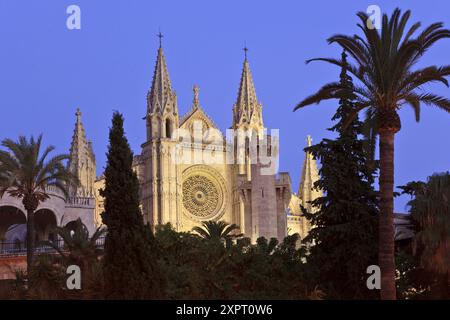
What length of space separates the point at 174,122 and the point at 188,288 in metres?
41.4

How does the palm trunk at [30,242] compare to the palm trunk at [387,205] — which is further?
the palm trunk at [30,242]

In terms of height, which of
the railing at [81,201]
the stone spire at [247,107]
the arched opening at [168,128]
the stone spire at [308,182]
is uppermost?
the stone spire at [247,107]

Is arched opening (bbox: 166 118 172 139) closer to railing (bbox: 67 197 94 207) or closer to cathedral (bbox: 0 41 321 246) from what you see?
cathedral (bbox: 0 41 321 246)

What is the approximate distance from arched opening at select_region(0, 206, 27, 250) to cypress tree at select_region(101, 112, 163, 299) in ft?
54.7

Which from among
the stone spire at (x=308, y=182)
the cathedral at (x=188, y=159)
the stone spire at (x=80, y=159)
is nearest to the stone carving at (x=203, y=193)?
the cathedral at (x=188, y=159)

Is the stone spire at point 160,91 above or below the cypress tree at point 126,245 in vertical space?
above

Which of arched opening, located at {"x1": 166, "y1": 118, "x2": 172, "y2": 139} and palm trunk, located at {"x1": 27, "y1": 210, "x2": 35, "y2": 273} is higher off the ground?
arched opening, located at {"x1": 166, "y1": 118, "x2": 172, "y2": 139}

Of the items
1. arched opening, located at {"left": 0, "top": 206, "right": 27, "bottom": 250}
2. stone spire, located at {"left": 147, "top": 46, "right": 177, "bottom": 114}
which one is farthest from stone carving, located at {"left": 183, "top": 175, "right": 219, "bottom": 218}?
arched opening, located at {"left": 0, "top": 206, "right": 27, "bottom": 250}

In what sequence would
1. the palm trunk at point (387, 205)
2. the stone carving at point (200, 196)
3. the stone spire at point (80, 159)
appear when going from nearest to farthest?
1. the palm trunk at point (387, 205)
2. the stone spire at point (80, 159)
3. the stone carving at point (200, 196)

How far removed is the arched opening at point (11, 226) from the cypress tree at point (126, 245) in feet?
54.7

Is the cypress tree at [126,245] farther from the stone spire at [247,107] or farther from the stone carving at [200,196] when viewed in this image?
the stone spire at [247,107]

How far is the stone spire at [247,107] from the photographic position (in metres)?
77.8

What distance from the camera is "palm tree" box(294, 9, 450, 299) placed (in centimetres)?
2562
